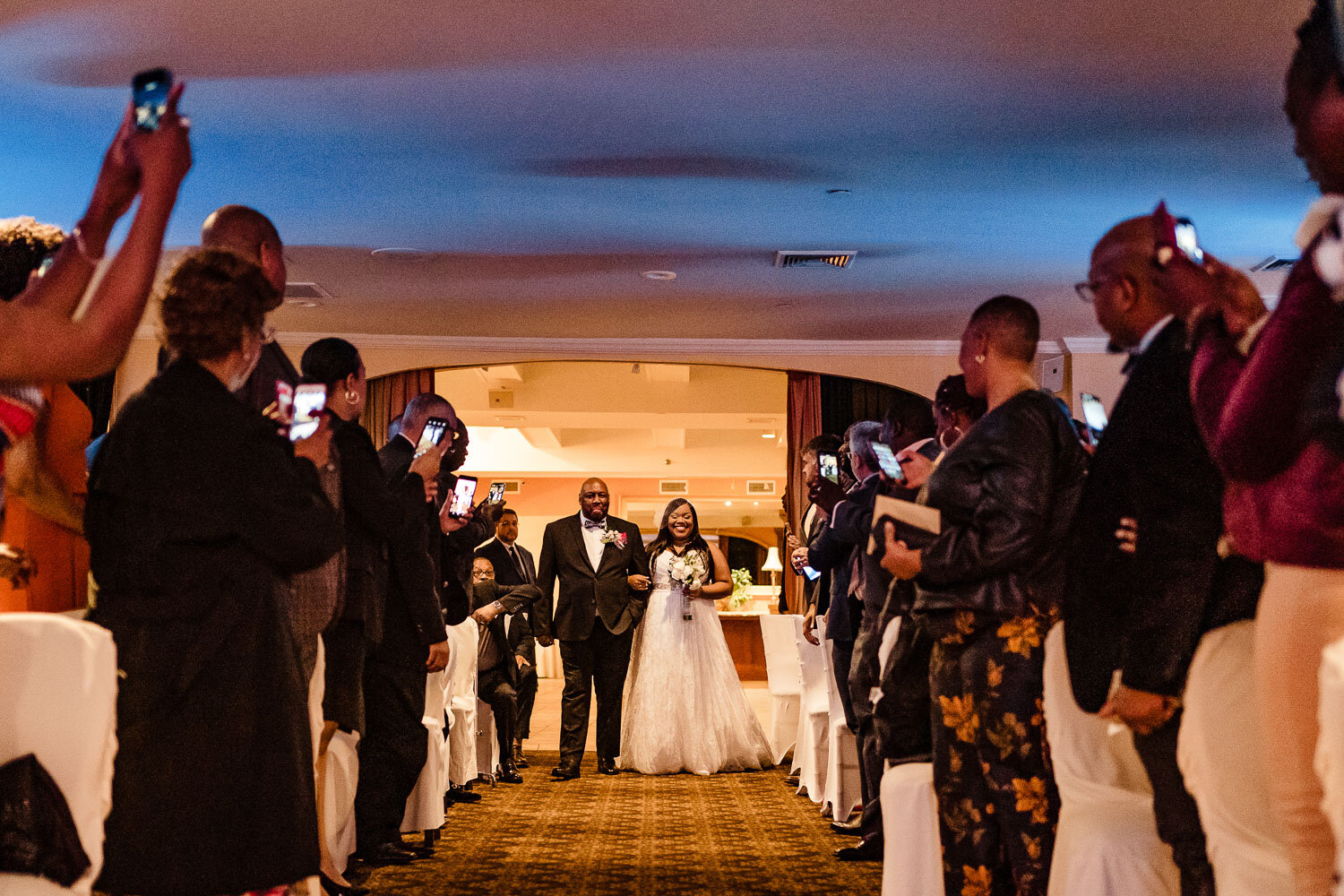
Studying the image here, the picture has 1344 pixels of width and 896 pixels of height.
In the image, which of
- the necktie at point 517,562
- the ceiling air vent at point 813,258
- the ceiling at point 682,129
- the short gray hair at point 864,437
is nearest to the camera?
the ceiling at point 682,129

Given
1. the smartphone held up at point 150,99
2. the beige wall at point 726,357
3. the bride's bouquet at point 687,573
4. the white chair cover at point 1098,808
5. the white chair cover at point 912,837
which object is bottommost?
the white chair cover at point 912,837

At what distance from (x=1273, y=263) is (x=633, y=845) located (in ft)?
15.1

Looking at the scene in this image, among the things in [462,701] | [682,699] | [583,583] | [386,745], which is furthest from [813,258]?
[386,745]

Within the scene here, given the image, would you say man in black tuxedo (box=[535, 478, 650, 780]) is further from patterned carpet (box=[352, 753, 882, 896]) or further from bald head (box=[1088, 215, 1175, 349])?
bald head (box=[1088, 215, 1175, 349])

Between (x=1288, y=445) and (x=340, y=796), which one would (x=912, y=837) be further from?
(x=340, y=796)

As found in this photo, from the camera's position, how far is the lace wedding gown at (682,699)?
20.0ft

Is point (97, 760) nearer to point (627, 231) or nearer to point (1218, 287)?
point (1218, 287)

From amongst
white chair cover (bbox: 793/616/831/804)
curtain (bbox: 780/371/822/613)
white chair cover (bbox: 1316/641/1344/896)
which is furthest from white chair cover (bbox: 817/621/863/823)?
curtain (bbox: 780/371/822/613)

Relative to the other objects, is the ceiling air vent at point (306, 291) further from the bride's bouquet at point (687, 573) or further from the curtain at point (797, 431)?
the curtain at point (797, 431)

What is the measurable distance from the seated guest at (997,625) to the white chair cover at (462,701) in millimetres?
2629

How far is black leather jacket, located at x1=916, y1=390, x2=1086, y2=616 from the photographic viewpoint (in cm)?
220

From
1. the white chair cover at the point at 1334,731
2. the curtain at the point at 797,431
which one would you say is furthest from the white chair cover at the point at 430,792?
the curtain at the point at 797,431

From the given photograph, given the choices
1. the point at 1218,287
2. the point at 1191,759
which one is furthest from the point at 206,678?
the point at 1218,287

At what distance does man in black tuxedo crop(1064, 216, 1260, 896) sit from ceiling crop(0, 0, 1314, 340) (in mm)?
1870
